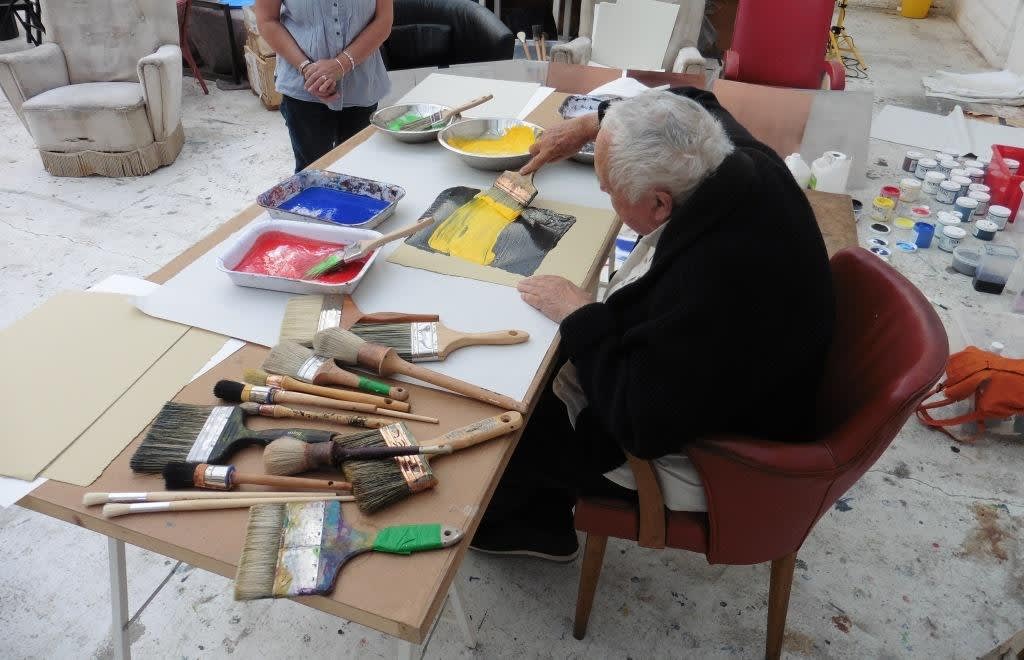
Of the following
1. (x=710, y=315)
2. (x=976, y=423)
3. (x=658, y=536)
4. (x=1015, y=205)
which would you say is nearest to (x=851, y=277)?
(x=710, y=315)

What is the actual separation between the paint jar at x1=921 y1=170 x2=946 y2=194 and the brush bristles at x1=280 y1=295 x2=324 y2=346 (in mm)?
3968

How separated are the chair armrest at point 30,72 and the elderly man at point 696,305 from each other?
4.13m

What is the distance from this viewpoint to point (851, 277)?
5.31 feet

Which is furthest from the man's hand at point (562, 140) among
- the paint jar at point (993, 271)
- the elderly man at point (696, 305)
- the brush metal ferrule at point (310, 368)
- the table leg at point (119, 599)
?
the paint jar at point (993, 271)

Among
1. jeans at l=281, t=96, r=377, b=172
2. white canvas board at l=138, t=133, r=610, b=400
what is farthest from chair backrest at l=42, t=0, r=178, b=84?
white canvas board at l=138, t=133, r=610, b=400

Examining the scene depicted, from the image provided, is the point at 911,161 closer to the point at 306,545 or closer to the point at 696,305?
the point at 696,305

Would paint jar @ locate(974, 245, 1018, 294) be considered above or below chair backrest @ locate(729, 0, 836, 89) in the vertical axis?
below

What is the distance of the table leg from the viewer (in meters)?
1.51

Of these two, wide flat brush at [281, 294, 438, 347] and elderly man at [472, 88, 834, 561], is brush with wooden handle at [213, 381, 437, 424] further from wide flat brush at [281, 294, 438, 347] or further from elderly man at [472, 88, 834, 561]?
elderly man at [472, 88, 834, 561]

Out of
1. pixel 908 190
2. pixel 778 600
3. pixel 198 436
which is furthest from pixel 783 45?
pixel 198 436

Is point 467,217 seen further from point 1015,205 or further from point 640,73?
point 1015,205

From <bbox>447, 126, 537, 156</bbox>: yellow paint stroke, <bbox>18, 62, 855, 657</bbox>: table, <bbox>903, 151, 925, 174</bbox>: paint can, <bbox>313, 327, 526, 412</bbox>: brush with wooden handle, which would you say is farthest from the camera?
<bbox>903, 151, 925, 174</bbox>: paint can

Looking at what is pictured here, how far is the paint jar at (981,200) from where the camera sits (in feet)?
12.8

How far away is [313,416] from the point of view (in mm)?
1274
